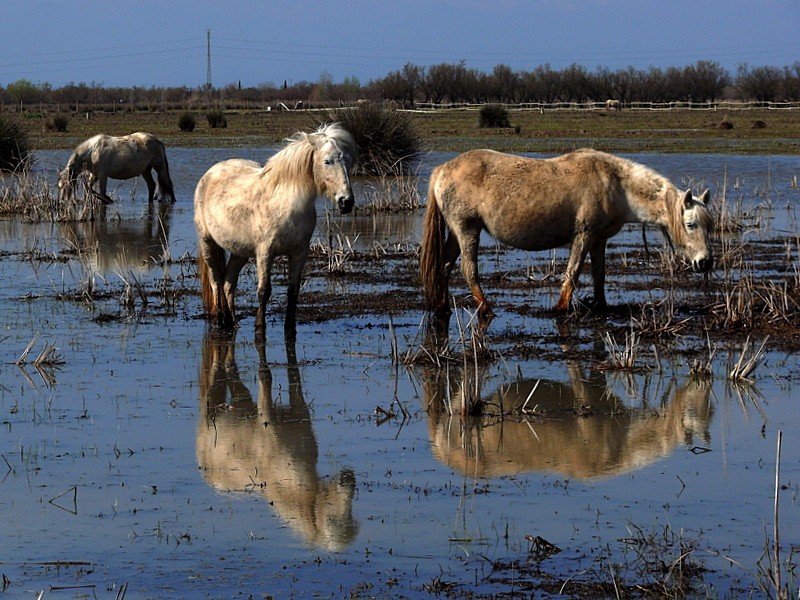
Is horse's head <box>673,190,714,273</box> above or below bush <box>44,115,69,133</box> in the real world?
below

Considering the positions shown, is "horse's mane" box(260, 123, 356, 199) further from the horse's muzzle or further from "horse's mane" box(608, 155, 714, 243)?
"horse's mane" box(608, 155, 714, 243)

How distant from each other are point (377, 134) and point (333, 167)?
17369 mm

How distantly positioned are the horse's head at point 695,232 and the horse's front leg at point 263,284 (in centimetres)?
361

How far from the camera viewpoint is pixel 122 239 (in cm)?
1778

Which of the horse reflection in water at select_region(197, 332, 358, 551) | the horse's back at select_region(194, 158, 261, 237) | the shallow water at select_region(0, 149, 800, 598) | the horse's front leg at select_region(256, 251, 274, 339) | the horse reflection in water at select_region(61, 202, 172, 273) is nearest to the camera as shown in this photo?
the shallow water at select_region(0, 149, 800, 598)

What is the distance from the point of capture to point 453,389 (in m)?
8.56

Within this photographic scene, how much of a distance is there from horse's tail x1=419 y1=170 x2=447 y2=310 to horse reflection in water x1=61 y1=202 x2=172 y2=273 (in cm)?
338

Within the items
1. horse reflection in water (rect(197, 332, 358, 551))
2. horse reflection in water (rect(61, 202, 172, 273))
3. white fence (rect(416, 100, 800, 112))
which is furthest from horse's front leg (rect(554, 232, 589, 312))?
white fence (rect(416, 100, 800, 112))

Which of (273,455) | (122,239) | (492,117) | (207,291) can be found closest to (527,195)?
(207,291)

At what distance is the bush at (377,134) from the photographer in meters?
27.1

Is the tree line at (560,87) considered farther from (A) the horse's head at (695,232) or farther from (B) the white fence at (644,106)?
(A) the horse's head at (695,232)

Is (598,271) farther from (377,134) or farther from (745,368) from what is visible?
(377,134)

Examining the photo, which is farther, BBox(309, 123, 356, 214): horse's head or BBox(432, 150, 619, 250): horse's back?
BBox(432, 150, 619, 250): horse's back

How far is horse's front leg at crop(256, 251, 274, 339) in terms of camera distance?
10.4 meters
